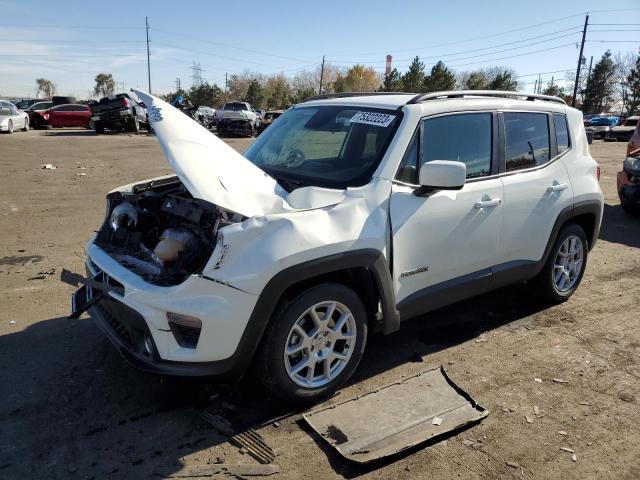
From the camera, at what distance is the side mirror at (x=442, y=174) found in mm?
3270

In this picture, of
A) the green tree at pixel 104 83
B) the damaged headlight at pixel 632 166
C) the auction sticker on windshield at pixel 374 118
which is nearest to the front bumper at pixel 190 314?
the auction sticker on windshield at pixel 374 118

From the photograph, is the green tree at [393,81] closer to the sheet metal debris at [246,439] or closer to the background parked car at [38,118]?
the background parked car at [38,118]

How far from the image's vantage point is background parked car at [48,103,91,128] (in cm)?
3077

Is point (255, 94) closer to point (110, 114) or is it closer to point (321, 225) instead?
point (110, 114)

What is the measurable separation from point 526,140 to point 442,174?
1482 millimetres

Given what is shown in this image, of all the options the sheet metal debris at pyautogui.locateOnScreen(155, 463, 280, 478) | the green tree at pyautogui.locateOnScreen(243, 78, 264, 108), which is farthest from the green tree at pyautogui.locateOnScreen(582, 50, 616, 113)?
the sheet metal debris at pyautogui.locateOnScreen(155, 463, 280, 478)

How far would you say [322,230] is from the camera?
297 cm

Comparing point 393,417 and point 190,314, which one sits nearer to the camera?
point 190,314

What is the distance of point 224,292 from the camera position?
8.96 ft

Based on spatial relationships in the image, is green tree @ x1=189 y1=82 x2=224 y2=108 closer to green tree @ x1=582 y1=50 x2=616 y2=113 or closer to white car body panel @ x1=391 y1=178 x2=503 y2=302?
green tree @ x1=582 y1=50 x2=616 y2=113

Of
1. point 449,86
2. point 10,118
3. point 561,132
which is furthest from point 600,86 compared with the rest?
point 561,132

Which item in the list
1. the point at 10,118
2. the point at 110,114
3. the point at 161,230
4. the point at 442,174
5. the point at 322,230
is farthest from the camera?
the point at 110,114

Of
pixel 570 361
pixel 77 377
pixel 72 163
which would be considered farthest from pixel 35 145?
pixel 570 361

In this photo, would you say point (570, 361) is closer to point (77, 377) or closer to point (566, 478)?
point (566, 478)
